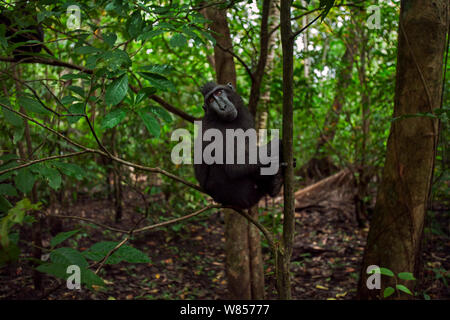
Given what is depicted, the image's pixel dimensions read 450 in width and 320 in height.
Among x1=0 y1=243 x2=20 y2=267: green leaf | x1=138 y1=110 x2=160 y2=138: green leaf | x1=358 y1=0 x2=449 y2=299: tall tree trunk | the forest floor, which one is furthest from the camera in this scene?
the forest floor

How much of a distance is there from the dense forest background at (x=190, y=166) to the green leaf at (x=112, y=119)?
0.02 m

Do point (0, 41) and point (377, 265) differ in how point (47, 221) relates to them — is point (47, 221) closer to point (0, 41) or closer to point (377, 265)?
point (0, 41)

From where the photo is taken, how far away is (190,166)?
6.08m

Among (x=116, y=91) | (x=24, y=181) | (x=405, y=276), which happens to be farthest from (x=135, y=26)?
(x=405, y=276)

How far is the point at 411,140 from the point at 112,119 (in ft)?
7.98

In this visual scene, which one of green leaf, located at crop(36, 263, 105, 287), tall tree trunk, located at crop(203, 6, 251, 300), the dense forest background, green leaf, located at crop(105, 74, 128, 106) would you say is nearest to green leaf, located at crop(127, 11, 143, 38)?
the dense forest background

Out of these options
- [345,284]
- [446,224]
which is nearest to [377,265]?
[345,284]

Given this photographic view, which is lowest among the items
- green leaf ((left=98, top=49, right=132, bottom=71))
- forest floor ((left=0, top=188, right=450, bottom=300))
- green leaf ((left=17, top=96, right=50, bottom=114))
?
forest floor ((left=0, top=188, right=450, bottom=300))

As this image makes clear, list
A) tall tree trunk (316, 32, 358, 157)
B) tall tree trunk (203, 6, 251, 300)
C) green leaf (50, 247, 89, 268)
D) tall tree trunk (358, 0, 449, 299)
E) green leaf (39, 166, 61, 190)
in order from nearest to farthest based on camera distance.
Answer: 1. green leaf (50, 247, 89, 268)
2. green leaf (39, 166, 61, 190)
3. tall tree trunk (358, 0, 449, 299)
4. tall tree trunk (203, 6, 251, 300)
5. tall tree trunk (316, 32, 358, 157)

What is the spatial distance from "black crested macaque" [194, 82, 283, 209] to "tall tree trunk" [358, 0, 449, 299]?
1.13 metres

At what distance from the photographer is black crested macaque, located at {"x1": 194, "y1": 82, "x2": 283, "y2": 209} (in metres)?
2.64

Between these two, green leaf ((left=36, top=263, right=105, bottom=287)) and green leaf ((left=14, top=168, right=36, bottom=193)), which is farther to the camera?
green leaf ((left=14, top=168, right=36, bottom=193))

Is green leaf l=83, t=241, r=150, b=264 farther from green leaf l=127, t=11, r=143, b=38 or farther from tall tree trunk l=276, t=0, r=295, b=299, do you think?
green leaf l=127, t=11, r=143, b=38

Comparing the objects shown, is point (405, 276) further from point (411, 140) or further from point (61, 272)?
point (61, 272)
